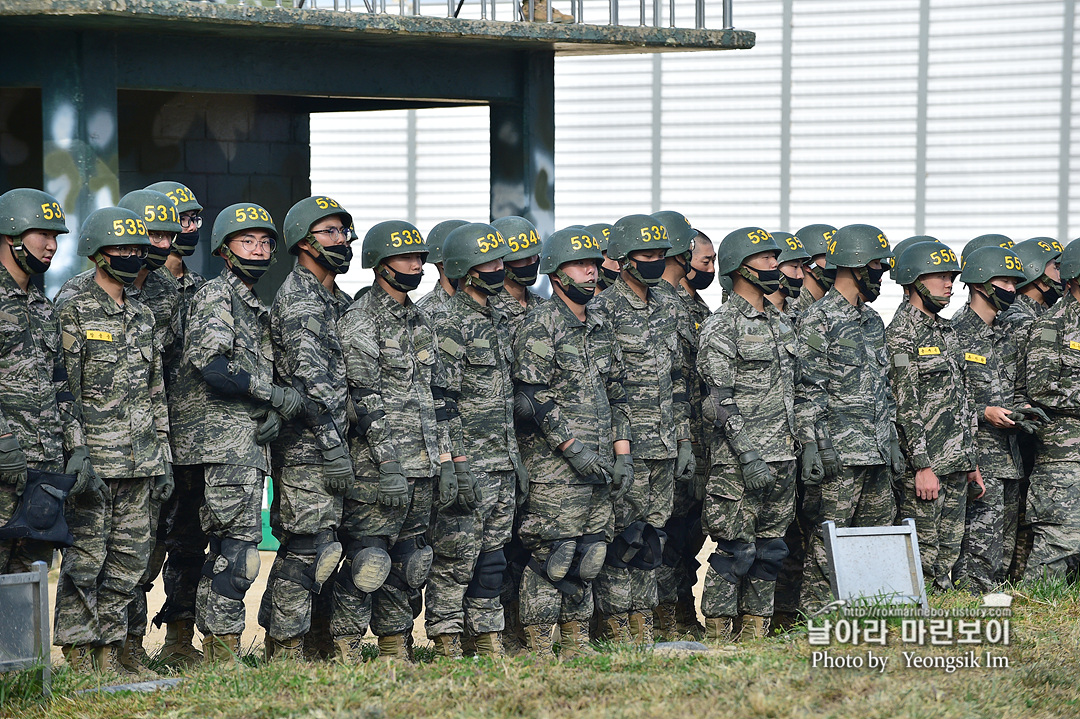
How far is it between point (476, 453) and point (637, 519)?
3.68 ft

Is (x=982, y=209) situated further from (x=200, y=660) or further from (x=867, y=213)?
(x=200, y=660)

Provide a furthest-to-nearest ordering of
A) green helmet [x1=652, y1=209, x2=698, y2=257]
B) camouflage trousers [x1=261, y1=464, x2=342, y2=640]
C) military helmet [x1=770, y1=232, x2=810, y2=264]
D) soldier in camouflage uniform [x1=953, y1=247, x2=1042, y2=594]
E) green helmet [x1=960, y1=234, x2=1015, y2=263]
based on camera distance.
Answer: green helmet [x1=960, y1=234, x2=1015, y2=263]
military helmet [x1=770, y1=232, x2=810, y2=264]
soldier in camouflage uniform [x1=953, y1=247, x2=1042, y2=594]
green helmet [x1=652, y1=209, x2=698, y2=257]
camouflage trousers [x1=261, y1=464, x2=342, y2=640]

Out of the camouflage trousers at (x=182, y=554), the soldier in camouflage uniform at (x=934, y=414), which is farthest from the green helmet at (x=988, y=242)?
the camouflage trousers at (x=182, y=554)

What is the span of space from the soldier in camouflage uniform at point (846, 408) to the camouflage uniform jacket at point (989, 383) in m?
0.71

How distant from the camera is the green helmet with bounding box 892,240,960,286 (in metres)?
8.31

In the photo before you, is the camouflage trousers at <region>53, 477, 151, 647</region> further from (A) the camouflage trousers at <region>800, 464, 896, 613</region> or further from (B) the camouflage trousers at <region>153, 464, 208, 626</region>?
(A) the camouflage trousers at <region>800, 464, 896, 613</region>

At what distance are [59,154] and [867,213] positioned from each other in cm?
951

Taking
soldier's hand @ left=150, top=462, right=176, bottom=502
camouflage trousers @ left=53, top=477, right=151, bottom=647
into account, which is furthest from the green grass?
soldier's hand @ left=150, top=462, right=176, bottom=502

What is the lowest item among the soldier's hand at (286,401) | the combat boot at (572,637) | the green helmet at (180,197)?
the combat boot at (572,637)

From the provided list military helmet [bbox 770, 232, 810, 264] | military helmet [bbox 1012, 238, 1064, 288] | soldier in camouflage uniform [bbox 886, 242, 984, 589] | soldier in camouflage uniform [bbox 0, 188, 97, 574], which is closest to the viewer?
soldier in camouflage uniform [bbox 0, 188, 97, 574]

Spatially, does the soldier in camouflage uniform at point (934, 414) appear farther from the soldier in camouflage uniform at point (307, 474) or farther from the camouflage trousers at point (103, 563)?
the camouflage trousers at point (103, 563)

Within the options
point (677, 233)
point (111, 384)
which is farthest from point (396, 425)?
point (677, 233)

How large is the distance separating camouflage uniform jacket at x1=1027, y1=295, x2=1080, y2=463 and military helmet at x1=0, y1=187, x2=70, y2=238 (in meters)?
5.84

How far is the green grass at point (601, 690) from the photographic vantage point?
5.27 metres
